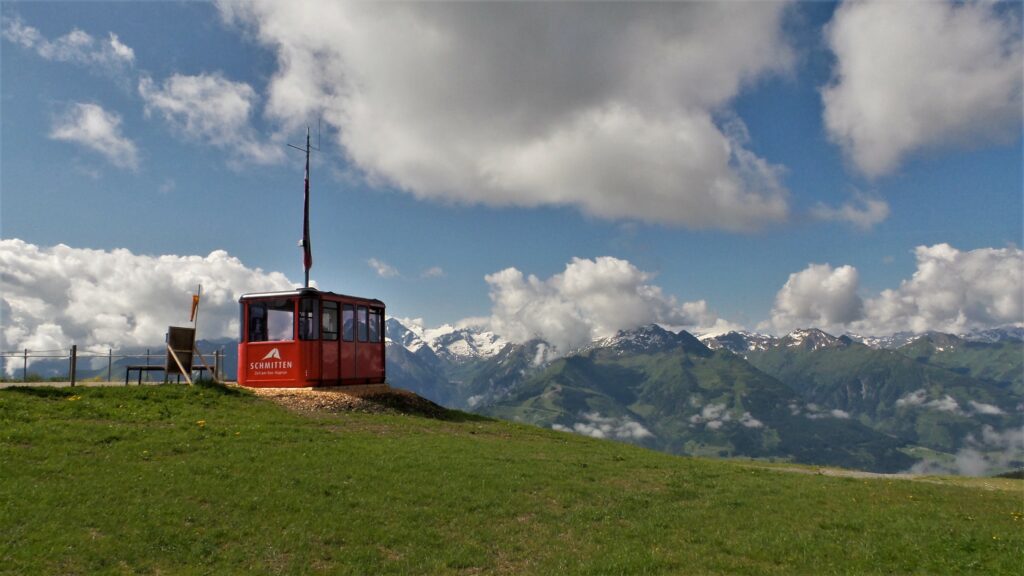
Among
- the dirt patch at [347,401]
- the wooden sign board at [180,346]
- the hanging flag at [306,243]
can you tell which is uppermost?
the hanging flag at [306,243]

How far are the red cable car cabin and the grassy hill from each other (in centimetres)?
895

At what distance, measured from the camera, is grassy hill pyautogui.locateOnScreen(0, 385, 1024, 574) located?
15.4 m

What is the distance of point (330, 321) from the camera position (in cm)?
3947

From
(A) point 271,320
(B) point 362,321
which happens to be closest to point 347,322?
(B) point 362,321

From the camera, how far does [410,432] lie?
1229 inches

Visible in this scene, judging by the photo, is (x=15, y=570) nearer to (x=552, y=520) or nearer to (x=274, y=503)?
(x=274, y=503)

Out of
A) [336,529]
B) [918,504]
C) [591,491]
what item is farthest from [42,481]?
[918,504]

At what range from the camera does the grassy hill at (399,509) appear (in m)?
15.4

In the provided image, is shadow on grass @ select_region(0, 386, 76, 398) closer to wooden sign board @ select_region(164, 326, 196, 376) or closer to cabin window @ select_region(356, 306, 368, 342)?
wooden sign board @ select_region(164, 326, 196, 376)

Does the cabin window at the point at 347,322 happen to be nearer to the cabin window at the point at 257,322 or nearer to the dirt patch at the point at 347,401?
the dirt patch at the point at 347,401

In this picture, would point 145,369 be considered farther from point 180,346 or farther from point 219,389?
point 219,389

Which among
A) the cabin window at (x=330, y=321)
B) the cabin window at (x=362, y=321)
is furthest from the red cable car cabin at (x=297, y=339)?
the cabin window at (x=362, y=321)

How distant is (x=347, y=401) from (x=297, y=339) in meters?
5.22

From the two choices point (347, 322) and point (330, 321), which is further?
point (347, 322)
